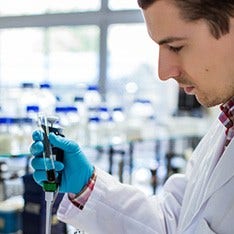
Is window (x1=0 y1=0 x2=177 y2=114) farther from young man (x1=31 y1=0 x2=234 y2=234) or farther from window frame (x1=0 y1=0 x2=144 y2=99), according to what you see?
young man (x1=31 y1=0 x2=234 y2=234)

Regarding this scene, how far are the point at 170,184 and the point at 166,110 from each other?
1.66 metres

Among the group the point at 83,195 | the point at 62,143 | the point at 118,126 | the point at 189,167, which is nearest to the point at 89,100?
the point at 118,126

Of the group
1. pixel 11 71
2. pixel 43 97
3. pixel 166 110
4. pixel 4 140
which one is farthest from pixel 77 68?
pixel 4 140

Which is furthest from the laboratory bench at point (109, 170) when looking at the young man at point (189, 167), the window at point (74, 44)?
the window at point (74, 44)

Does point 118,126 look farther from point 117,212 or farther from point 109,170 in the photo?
point 117,212

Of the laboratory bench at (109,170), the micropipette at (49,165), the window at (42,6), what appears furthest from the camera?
the window at (42,6)

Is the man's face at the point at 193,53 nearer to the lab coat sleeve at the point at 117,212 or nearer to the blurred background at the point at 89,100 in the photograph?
the blurred background at the point at 89,100

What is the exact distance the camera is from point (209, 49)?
0.81 meters

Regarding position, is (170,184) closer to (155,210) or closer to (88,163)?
(155,210)

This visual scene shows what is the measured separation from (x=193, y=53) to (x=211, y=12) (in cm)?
8

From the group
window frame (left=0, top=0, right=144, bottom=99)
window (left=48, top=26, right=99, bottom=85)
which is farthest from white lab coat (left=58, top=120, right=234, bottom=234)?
window (left=48, top=26, right=99, bottom=85)

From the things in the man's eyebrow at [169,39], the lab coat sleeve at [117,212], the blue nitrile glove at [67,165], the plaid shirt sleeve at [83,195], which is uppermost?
the man's eyebrow at [169,39]

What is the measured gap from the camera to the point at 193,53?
2.71 feet

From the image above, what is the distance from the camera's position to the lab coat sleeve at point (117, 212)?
1.04 metres
